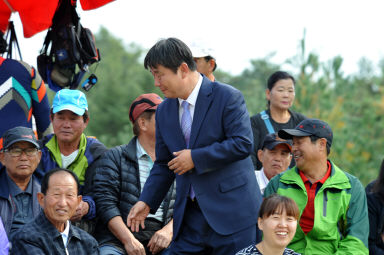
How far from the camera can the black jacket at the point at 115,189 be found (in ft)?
14.2

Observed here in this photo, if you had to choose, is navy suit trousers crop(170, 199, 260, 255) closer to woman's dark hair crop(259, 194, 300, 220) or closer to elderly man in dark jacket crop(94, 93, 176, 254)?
woman's dark hair crop(259, 194, 300, 220)

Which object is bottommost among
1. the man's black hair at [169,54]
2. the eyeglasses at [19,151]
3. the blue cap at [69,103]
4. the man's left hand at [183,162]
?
the man's left hand at [183,162]

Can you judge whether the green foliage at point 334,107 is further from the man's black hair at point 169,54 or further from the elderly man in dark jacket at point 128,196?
the man's black hair at point 169,54

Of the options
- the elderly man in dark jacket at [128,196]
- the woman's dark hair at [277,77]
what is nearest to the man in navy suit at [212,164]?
the elderly man in dark jacket at [128,196]

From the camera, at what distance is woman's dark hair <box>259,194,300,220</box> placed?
3463 mm

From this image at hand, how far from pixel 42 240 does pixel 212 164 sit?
4.09 feet

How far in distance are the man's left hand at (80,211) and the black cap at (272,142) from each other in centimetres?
173

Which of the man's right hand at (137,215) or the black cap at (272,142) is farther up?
the black cap at (272,142)

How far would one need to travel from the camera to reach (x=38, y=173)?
4.28m

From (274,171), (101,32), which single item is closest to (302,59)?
(274,171)

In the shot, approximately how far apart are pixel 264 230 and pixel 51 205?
4.55 feet

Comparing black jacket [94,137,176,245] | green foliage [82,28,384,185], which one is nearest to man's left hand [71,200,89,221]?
black jacket [94,137,176,245]

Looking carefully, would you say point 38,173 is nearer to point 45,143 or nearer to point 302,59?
point 45,143

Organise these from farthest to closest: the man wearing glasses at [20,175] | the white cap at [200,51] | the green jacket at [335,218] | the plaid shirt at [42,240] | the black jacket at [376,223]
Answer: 1. the white cap at [200,51]
2. the black jacket at [376,223]
3. the man wearing glasses at [20,175]
4. the green jacket at [335,218]
5. the plaid shirt at [42,240]
